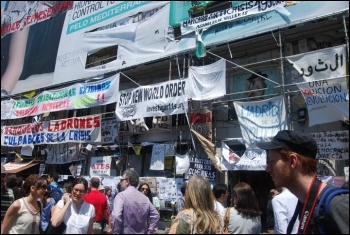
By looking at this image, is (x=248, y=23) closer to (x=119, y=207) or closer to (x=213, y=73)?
(x=213, y=73)

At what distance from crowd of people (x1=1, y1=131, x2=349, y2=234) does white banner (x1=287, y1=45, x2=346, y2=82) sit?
15.8ft

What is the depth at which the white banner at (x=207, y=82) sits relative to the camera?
9.80 meters

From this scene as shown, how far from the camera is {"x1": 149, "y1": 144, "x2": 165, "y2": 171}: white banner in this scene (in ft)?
38.2

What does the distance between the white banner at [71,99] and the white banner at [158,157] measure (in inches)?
92.6

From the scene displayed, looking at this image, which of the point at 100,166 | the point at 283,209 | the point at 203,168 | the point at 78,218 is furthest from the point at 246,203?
the point at 100,166

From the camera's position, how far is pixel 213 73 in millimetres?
10070

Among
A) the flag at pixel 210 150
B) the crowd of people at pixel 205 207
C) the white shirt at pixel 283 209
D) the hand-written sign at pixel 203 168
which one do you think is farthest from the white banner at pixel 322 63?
the white shirt at pixel 283 209

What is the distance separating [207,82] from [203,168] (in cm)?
269

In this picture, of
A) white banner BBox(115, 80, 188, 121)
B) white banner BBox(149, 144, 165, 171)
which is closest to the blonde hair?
white banner BBox(115, 80, 188, 121)

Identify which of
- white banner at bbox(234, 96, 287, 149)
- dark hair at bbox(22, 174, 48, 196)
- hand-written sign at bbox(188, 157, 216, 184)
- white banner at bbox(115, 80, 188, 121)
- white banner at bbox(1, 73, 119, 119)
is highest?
white banner at bbox(1, 73, 119, 119)

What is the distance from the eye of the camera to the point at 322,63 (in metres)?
8.30

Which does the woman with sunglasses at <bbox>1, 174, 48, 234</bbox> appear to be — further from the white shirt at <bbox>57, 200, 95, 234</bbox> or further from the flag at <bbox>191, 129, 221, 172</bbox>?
the flag at <bbox>191, 129, 221, 172</bbox>

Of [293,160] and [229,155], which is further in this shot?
[229,155]

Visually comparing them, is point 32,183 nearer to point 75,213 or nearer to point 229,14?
point 75,213
